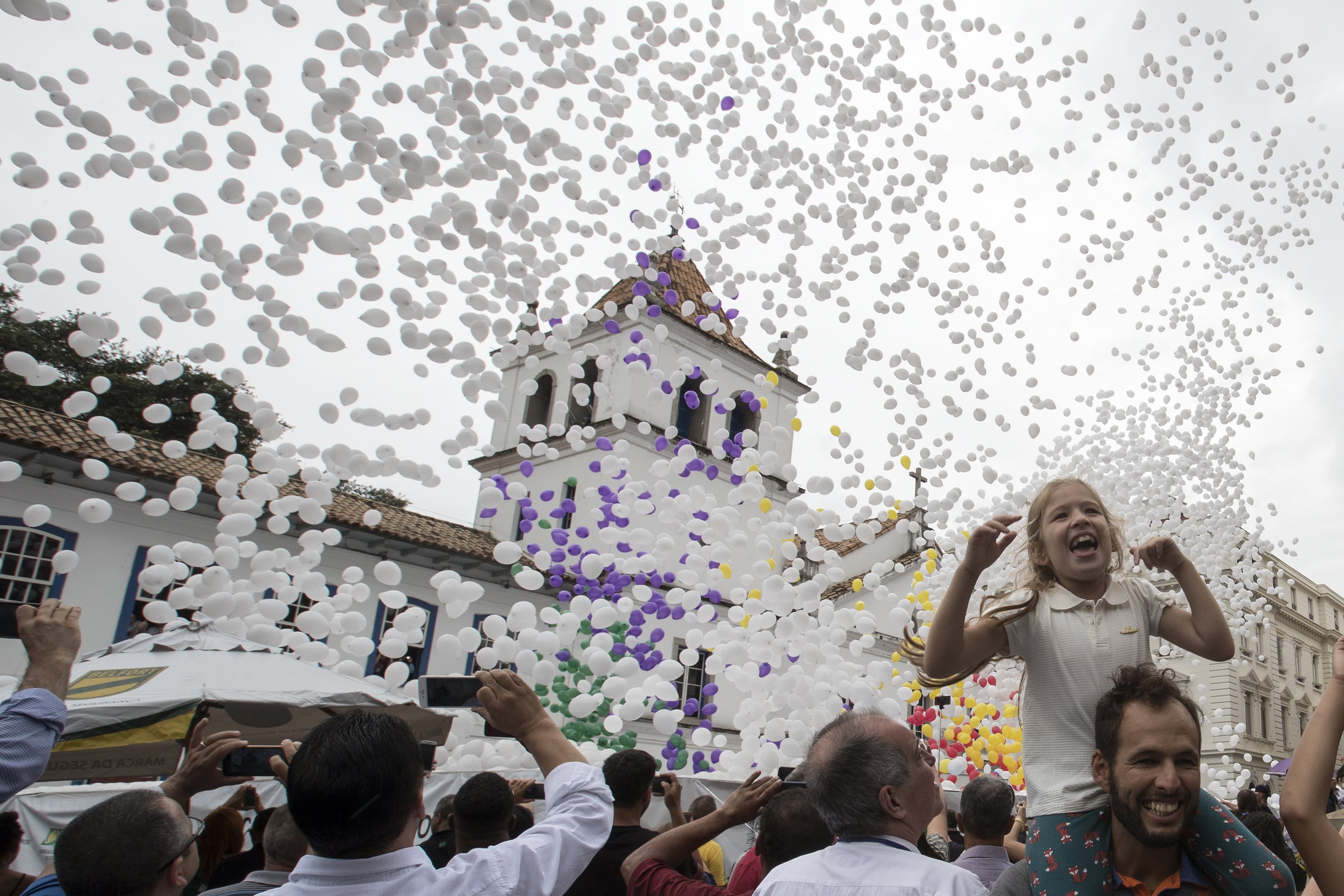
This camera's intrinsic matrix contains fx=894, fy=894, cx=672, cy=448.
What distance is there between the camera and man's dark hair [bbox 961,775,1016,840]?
3.29m

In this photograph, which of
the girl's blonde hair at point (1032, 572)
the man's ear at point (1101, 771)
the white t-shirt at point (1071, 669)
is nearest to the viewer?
the man's ear at point (1101, 771)

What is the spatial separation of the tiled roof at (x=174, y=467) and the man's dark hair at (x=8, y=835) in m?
6.33

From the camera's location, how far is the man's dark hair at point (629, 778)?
3.13 metres

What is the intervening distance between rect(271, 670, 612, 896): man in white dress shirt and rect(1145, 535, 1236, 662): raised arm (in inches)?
56.3

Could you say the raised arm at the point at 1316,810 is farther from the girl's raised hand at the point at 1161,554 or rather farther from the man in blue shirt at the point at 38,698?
the man in blue shirt at the point at 38,698

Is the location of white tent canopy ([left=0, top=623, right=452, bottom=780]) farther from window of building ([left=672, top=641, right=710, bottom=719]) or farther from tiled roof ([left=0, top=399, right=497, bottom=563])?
window of building ([left=672, top=641, right=710, bottom=719])

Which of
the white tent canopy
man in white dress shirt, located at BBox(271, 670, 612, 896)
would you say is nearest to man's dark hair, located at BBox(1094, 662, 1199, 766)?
man in white dress shirt, located at BBox(271, 670, 612, 896)

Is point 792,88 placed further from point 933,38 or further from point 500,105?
point 500,105

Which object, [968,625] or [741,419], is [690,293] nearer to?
[741,419]

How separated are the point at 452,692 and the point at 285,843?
1.24 metres

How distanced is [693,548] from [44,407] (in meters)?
19.4

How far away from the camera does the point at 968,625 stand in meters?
Result: 2.33

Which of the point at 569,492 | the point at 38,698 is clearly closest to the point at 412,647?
the point at 569,492

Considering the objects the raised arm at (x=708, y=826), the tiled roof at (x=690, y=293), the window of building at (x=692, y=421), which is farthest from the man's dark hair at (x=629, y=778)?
the window of building at (x=692, y=421)
